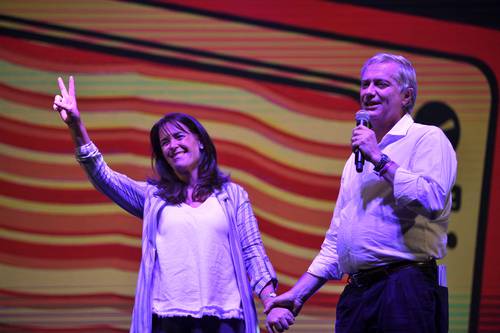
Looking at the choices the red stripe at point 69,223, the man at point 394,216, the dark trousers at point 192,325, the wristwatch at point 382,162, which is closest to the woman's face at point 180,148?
the dark trousers at point 192,325

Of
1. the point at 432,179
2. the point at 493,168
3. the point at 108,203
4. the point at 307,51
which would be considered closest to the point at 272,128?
the point at 307,51

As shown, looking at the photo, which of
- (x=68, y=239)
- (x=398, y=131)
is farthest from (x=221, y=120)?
(x=398, y=131)

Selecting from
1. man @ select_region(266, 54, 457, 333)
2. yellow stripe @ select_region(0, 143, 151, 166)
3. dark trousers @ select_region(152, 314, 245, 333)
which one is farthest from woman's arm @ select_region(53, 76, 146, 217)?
yellow stripe @ select_region(0, 143, 151, 166)

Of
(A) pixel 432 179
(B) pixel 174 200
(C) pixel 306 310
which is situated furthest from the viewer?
(C) pixel 306 310

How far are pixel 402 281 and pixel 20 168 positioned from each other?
2.37m

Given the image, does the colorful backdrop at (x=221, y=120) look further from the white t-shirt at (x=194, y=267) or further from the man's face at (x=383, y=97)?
the man's face at (x=383, y=97)

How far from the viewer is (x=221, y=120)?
144 inches

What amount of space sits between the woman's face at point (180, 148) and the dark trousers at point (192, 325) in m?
0.55

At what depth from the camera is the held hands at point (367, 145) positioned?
1.95 metres

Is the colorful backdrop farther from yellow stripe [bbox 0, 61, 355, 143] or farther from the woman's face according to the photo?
the woman's face

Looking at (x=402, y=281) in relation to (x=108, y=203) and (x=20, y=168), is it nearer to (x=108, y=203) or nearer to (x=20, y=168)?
(x=108, y=203)

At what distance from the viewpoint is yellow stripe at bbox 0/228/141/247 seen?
142 inches

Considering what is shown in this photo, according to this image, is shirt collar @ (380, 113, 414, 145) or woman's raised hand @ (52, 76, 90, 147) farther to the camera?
woman's raised hand @ (52, 76, 90, 147)

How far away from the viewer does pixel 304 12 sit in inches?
147
